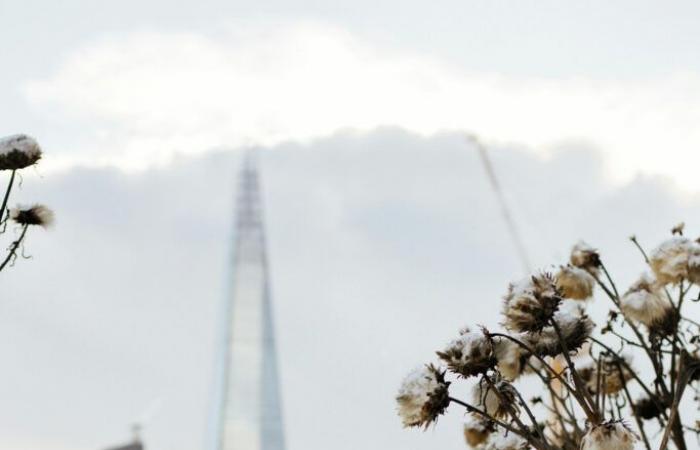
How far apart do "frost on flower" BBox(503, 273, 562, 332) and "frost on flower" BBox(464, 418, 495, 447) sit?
1166 millimetres

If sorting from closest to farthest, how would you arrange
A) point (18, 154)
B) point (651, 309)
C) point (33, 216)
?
point (18, 154)
point (33, 216)
point (651, 309)

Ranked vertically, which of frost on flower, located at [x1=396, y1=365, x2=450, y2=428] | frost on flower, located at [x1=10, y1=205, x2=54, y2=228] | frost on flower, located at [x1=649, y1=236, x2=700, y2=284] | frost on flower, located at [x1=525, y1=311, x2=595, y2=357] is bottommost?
frost on flower, located at [x1=396, y1=365, x2=450, y2=428]

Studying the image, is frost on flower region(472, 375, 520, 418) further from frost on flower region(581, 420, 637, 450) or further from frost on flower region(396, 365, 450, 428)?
frost on flower region(581, 420, 637, 450)

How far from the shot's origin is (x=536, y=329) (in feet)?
11.5

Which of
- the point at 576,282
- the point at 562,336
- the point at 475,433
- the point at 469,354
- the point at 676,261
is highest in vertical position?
the point at 576,282

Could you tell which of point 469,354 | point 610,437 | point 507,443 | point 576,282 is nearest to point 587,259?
point 576,282

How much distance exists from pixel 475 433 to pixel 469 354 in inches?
55.6

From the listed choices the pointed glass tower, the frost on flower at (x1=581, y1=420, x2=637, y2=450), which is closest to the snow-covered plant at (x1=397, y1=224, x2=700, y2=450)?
the frost on flower at (x1=581, y1=420, x2=637, y2=450)

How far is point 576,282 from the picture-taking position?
15.8ft

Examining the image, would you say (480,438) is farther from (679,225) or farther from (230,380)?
(230,380)

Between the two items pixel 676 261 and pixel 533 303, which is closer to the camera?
pixel 533 303

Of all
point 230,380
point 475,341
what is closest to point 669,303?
point 475,341

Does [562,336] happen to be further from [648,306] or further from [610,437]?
[648,306]

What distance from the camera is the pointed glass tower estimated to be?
139 ft
